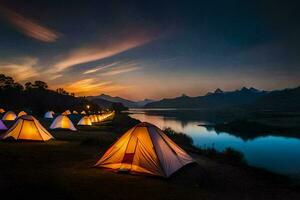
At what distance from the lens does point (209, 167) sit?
14.1 meters

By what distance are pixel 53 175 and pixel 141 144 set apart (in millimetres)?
4074

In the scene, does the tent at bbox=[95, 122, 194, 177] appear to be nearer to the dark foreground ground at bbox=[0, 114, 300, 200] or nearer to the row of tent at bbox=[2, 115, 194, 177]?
the row of tent at bbox=[2, 115, 194, 177]

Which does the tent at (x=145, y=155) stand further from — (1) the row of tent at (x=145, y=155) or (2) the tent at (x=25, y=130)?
(2) the tent at (x=25, y=130)

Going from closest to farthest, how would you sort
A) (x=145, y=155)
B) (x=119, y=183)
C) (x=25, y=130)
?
(x=119, y=183) → (x=145, y=155) → (x=25, y=130)

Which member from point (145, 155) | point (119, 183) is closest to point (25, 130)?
point (145, 155)

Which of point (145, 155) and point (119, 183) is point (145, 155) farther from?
point (119, 183)

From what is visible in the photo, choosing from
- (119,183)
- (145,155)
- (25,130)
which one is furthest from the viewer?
(25,130)

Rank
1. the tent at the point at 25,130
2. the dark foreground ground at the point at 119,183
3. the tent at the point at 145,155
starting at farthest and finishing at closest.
Result: the tent at the point at 25,130, the tent at the point at 145,155, the dark foreground ground at the point at 119,183

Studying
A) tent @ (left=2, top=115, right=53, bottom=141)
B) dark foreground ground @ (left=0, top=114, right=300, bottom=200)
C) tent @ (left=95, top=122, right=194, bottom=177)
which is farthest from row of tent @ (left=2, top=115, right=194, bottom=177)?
tent @ (left=2, top=115, right=53, bottom=141)

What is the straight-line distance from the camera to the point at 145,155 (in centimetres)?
1198

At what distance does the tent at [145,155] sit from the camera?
11.7 m

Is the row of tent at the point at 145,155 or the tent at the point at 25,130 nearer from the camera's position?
the row of tent at the point at 145,155

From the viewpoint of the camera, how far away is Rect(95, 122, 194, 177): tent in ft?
38.2

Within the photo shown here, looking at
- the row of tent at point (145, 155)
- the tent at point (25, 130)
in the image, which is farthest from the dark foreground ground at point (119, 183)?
the tent at point (25, 130)
